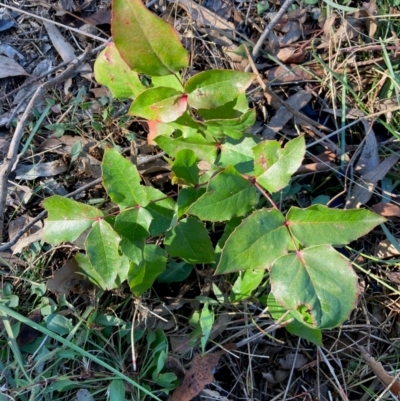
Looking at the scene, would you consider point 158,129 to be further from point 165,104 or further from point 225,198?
point 225,198

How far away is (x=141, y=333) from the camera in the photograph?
1.57 meters

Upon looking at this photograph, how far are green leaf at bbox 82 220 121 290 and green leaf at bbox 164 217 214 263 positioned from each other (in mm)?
190

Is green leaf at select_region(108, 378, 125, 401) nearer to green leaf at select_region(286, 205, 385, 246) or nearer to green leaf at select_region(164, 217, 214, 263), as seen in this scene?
green leaf at select_region(164, 217, 214, 263)

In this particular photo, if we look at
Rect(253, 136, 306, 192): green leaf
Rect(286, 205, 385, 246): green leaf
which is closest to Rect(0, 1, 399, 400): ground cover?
Rect(253, 136, 306, 192): green leaf

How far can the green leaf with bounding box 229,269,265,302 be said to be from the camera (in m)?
1.47

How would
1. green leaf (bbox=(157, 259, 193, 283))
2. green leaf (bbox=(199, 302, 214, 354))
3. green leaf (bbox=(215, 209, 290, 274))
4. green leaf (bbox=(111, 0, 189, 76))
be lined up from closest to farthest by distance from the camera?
green leaf (bbox=(111, 0, 189, 76)) < green leaf (bbox=(215, 209, 290, 274)) < green leaf (bbox=(199, 302, 214, 354)) < green leaf (bbox=(157, 259, 193, 283))

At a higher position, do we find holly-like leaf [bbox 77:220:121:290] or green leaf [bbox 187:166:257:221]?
green leaf [bbox 187:166:257:221]

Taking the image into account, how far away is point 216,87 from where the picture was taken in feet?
3.90

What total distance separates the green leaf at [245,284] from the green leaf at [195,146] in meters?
0.38

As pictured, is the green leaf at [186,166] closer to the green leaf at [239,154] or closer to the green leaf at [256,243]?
the green leaf at [239,154]

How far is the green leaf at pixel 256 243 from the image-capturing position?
1.14 metres

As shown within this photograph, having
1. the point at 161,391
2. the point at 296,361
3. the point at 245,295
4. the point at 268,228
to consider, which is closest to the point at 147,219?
the point at 268,228

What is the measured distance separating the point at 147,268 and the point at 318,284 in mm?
502

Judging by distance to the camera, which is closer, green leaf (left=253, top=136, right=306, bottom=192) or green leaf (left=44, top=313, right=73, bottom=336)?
green leaf (left=253, top=136, right=306, bottom=192)
